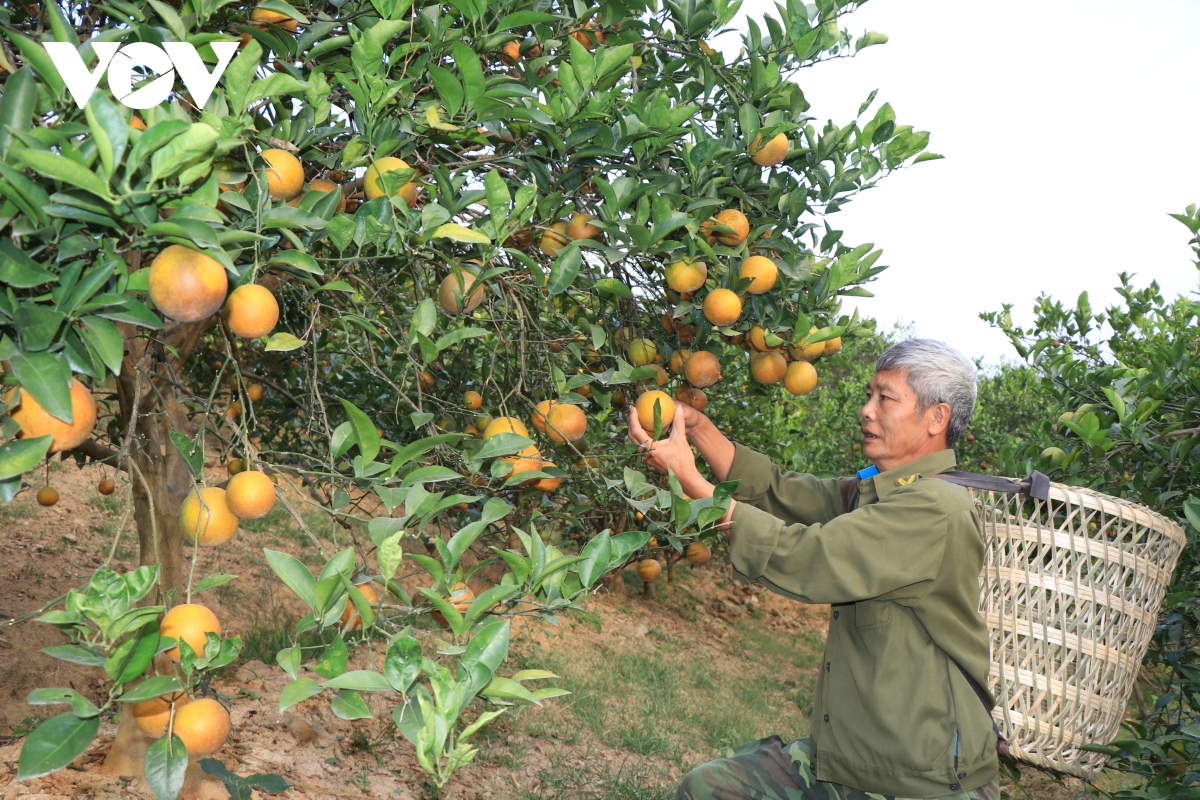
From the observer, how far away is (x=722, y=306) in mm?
1646

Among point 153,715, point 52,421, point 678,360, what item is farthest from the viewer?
point 678,360

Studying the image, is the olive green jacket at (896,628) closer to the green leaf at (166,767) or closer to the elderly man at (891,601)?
the elderly man at (891,601)

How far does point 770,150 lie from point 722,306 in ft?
1.12

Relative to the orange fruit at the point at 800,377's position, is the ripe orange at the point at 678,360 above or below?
below

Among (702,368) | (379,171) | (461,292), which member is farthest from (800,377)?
(379,171)

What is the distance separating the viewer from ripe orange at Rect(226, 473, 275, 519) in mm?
1307

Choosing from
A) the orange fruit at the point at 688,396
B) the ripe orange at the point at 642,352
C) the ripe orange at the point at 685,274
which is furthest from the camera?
the orange fruit at the point at 688,396

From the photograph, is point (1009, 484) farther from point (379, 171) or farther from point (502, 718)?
Answer: point (502, 718)

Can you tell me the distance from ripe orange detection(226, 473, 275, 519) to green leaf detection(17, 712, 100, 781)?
15.6 inches

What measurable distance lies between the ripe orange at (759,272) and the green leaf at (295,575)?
3.33 feet

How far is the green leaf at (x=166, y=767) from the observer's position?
0.98 metres

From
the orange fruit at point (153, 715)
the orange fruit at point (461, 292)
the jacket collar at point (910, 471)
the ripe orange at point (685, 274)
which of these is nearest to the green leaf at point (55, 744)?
the orange fruit at point (153, 715)

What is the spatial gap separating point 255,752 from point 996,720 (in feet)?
7.20

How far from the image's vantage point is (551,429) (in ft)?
5.49
